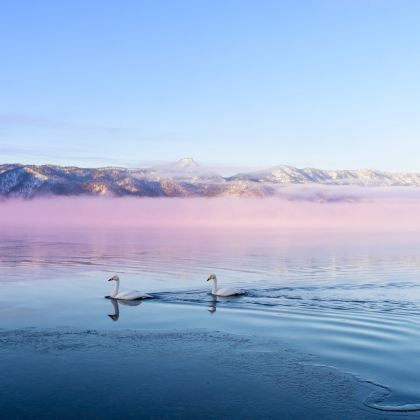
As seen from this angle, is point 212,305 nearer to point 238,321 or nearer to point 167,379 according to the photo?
point 238,321

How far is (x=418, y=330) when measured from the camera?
24.5 m

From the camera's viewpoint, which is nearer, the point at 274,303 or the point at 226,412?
the point at 226,412

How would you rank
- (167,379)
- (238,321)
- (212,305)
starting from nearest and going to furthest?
(167,379) → (238,321) → (212,305)

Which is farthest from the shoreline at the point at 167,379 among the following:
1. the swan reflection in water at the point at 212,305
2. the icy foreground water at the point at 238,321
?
the swan reflection in water at the point at 212,305

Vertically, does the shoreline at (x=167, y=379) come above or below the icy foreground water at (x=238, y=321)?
below

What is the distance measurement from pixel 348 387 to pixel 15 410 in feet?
28.8

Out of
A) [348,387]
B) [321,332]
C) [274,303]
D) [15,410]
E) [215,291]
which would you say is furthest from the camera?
[215,291]

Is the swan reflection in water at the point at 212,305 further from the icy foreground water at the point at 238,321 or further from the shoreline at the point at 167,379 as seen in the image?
the shoreline at the point at 167,379

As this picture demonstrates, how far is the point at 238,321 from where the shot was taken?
26.7 metres

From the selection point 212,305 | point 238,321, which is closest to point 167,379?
point 238,321

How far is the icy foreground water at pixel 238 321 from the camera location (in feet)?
60.5

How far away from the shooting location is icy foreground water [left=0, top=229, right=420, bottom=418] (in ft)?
60.5

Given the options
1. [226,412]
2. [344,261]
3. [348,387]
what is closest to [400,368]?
[348,387]

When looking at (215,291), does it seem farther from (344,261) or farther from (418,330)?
(344,261)
